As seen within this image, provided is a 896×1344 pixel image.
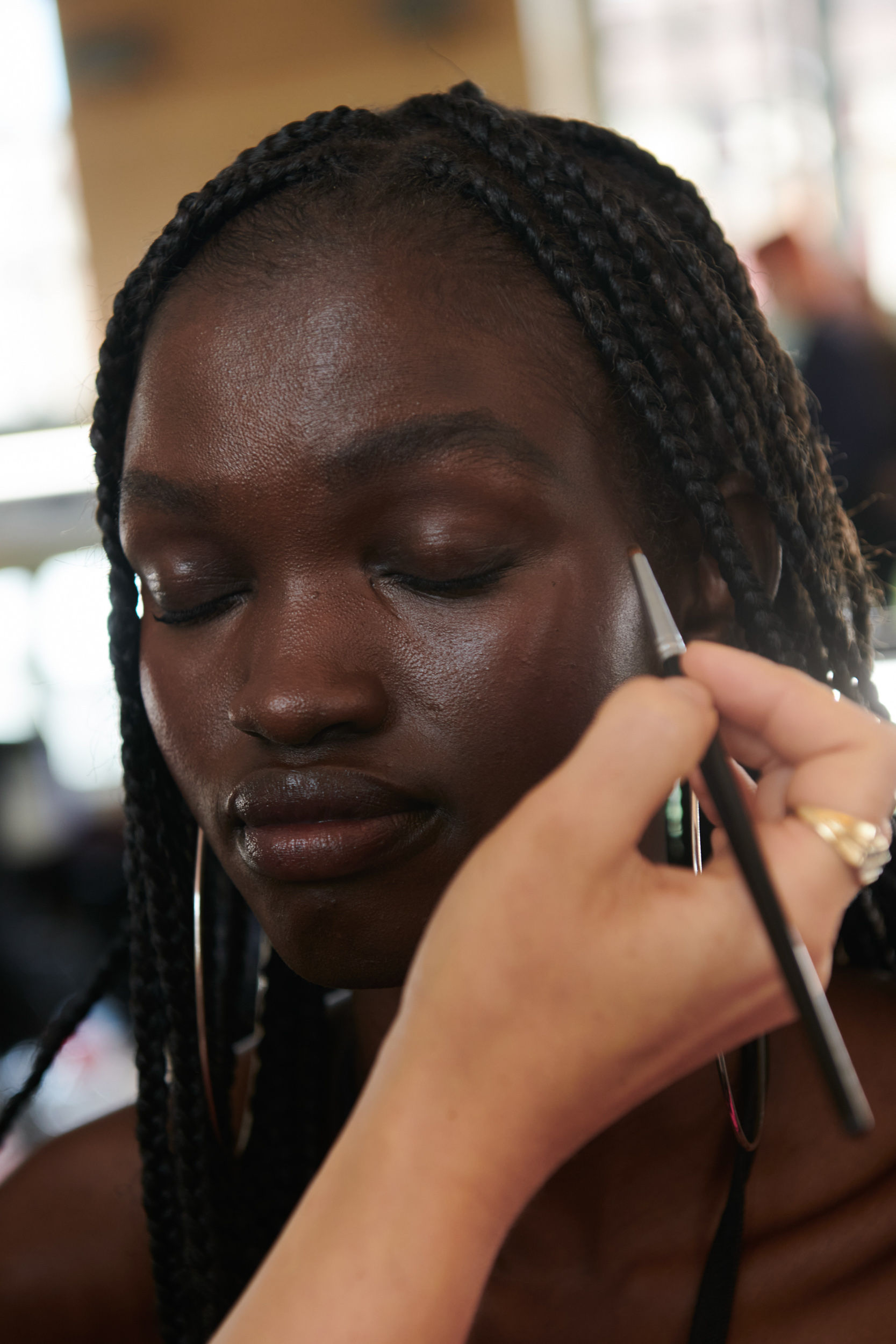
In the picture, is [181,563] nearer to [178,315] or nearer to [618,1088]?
[178,315]

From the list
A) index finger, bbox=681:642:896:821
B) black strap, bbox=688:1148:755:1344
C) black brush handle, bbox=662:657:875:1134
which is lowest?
black strap, bbox=688:1148:755:1344

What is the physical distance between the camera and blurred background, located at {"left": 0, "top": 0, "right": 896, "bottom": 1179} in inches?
127

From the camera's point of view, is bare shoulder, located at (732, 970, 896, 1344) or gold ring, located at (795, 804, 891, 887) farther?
bare shoulder, located at (732, 970, 896, 1344)

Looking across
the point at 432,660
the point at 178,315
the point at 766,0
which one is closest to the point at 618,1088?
the point at 432,660

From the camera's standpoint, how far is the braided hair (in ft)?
A: 2.95

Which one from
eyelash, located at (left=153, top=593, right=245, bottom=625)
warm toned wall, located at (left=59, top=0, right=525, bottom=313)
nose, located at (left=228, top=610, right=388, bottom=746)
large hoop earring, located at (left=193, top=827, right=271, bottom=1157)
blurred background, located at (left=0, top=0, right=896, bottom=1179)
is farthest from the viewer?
warm toned wall, located at (left=59, top=0, right=525, bottom=313)

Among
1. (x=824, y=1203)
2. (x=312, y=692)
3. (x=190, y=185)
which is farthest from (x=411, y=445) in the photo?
(x=190, y=185)

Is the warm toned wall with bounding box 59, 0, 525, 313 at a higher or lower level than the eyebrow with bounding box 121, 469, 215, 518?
higher

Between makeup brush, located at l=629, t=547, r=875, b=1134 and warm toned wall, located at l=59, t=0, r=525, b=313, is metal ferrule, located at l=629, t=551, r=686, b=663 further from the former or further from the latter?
warm toned wall, located at l=59, t=0, r=525, b=313

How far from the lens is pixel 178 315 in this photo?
2.99 ft

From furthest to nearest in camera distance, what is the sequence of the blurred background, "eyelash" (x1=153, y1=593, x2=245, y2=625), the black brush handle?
the blurred background
"eyelash" (x1=153, y1=593, x2=245, y2=625)
the black brush handle

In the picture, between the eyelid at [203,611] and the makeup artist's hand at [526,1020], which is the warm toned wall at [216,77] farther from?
the makeup artist's hand at [526,1020]

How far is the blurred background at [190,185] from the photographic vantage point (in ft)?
10.6

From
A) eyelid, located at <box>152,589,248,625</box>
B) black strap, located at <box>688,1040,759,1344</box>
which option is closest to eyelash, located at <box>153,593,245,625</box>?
eyelid, located at <box>152,589,248,625</box>
